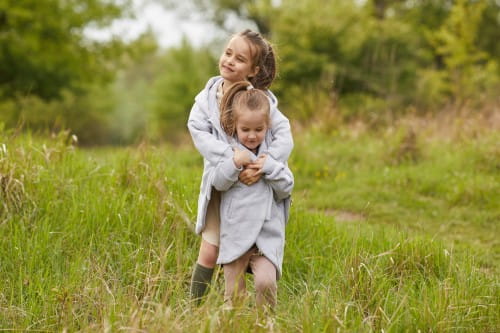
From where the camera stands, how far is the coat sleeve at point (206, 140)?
2.76 meters

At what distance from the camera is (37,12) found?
1625 centimetres

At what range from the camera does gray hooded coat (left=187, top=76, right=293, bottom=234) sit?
278 cm

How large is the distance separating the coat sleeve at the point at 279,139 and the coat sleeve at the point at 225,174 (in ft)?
0.73

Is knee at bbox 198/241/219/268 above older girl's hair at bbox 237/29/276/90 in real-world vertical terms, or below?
below

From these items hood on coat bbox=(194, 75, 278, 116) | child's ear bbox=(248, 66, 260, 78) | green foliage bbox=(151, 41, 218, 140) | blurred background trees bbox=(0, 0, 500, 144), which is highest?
child's ear bbox=(248, 66, 260, 78)

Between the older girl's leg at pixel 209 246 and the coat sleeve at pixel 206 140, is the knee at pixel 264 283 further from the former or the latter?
the coat sleeve at pixel 206 140

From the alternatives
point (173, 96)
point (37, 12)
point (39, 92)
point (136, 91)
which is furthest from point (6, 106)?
point (136, 91)

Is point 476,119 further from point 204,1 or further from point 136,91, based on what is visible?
point 136,91

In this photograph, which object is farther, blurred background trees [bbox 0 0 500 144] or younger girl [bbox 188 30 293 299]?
blurred background trees [bbox 0 0 500 144]

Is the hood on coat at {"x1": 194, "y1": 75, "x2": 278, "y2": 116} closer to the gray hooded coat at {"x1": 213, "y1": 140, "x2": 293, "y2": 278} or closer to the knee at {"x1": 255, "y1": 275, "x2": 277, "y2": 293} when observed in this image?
the gray hooded coat at {"x1": 213, "y1": 140, "x2": 293, "y2": 278}

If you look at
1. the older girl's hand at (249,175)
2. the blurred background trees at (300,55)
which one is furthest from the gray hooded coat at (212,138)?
the blurred background trees at (300,55)

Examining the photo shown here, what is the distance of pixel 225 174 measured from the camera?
2693 mm

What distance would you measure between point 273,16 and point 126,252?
21.5 metres

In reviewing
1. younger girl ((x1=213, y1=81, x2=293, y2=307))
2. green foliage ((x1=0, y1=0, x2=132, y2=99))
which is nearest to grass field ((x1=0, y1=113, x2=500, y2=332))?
younger girl ((x1=213, y1=81, x2=293, y2=307))
